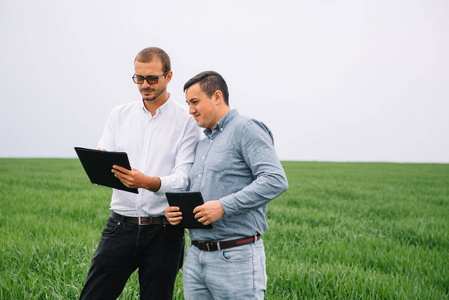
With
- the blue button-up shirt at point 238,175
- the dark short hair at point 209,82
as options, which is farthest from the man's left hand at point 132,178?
the dark short hair at point 209,82

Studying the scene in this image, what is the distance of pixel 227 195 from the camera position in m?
2.15

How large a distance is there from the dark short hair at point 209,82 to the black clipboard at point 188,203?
0.66 metres

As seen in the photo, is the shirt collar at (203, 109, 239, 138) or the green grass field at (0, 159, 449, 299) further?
the green grass field at (0, 159, 449, 299)

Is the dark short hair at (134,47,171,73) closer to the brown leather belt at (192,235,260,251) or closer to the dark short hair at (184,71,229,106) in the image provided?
the dark short hair at (184,71,229,106)

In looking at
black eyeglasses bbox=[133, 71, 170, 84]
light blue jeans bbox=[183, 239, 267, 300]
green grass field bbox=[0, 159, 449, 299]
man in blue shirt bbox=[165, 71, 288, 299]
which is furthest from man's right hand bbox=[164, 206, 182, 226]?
green grass field bbox=[0, 159, 449, 299]

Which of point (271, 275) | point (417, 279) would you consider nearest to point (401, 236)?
point (417, 279)

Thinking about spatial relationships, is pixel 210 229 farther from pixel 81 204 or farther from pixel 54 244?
pixel 81 204

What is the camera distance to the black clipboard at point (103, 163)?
2188mm

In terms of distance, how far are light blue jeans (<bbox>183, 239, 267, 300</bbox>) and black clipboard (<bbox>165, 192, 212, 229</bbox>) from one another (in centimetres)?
20

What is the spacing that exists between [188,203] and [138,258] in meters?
0.86

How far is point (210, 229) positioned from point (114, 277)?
3.12 ft

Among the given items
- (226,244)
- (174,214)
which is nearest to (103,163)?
(174,214)

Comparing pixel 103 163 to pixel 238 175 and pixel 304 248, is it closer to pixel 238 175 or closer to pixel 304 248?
pixel 238 175

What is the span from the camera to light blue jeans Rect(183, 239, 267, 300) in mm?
2041
